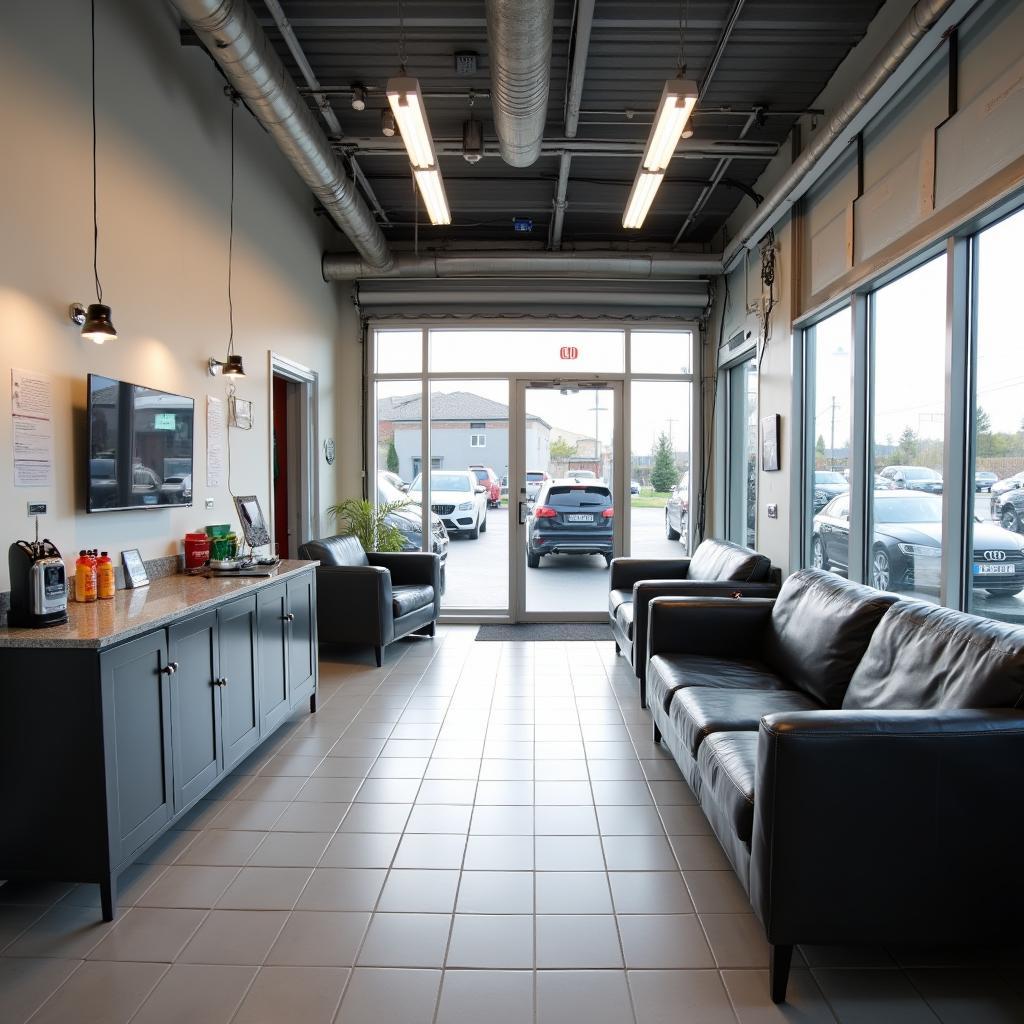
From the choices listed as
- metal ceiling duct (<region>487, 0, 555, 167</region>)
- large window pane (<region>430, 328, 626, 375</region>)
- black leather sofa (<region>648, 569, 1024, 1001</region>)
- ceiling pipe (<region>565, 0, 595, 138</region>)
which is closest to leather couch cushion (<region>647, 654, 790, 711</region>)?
black leather sofa (<region>648, 569, 1024, 1001</region>)

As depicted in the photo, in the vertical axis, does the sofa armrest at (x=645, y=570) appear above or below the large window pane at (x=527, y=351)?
below

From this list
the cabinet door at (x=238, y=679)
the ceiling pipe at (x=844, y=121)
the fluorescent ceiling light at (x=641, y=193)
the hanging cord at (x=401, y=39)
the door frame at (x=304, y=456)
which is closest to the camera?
the ceiling pipe at (x=844, y=121)

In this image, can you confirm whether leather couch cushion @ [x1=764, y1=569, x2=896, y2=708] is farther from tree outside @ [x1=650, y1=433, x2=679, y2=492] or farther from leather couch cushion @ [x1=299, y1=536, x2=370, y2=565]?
tree outside @ [x1=650, y1=433, x2=679, y2=492]

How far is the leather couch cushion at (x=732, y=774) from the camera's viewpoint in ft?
6.50

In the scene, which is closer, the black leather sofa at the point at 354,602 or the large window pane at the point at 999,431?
the large window pane at the point at 999,431

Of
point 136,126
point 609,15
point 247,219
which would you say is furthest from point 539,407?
point 136,126

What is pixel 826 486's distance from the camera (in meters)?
4.45

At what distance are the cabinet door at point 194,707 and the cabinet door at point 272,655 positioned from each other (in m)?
0.48

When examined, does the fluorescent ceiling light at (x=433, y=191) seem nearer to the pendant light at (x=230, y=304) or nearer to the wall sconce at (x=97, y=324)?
the pendant light at (x=230, y=304)

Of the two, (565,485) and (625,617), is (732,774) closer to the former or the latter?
(625,617)

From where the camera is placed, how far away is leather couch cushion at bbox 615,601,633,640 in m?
4.55

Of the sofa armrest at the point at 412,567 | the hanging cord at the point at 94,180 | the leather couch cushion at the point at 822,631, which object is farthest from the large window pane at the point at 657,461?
the hanging cord at the point at 94,180

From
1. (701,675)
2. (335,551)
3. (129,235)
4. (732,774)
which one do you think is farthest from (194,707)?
(335,551)

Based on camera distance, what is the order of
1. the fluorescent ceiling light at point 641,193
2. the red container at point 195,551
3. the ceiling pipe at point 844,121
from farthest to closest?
the fluorescent ceiling light at point 641,193, the red container at point 195,551, the ceiling pipe at point 844,121
